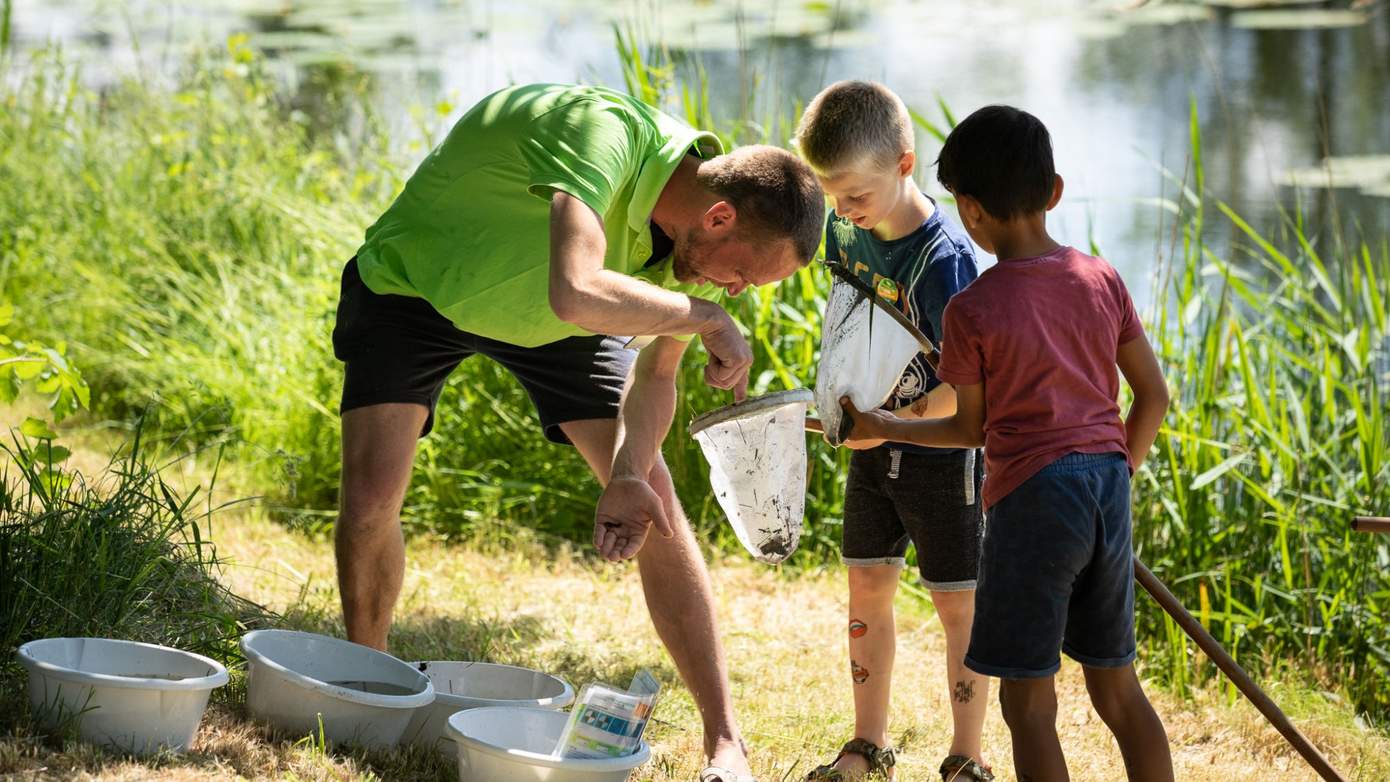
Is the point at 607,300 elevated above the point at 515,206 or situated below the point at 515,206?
below

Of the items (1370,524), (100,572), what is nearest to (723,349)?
(1370,524)

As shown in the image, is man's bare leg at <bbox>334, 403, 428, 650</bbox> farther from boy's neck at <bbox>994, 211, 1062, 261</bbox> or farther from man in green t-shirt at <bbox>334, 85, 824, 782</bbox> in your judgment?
boy's neck at <bbox>994, 211, 1062, 261</bbox>

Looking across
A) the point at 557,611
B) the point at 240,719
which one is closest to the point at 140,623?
the point at 240,719

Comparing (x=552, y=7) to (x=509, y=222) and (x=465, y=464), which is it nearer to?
(x=465, y=464)

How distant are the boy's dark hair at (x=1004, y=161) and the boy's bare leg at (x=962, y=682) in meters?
0.89

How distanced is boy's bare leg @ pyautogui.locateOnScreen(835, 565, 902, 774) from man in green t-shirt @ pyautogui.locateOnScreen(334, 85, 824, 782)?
32cm

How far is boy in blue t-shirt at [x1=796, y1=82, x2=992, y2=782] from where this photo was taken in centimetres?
283

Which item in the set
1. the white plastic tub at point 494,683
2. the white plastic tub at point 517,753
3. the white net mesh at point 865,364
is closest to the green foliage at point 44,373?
the white plastic tub at point 494,683

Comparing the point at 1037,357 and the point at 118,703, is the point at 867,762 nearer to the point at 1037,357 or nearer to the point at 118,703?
the point at 1037,357

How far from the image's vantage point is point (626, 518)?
102 inches

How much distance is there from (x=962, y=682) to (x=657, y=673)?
103 centimetres

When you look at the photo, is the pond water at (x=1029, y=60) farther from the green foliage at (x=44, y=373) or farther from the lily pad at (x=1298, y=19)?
the green foliage at (x=44, y=373)

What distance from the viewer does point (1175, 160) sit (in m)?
9.13

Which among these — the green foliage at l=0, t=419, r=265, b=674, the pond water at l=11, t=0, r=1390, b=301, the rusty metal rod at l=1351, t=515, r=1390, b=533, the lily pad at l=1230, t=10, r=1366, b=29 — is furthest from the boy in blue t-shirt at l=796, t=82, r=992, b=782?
the lily pad at l=1230, t=10, r=1366, b=29
